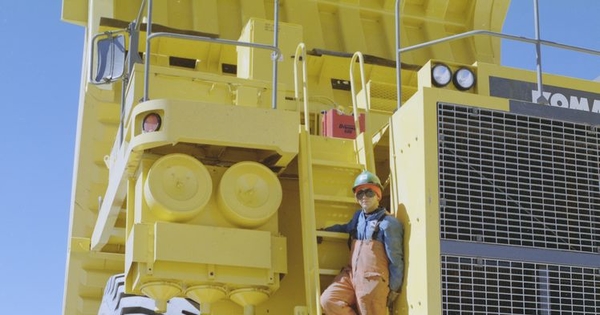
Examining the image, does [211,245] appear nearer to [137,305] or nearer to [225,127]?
[225,127]

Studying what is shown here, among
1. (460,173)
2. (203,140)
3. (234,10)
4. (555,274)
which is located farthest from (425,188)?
(234,10)

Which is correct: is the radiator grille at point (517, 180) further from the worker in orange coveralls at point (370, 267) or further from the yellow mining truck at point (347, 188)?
the worker in orange coveralls at point (370, 267)

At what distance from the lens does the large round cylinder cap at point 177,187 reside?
6129mm

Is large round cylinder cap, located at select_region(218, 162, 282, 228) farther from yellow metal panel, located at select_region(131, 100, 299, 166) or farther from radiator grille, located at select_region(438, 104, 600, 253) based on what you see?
radiator grille, located at select_region(438, 104, 600, 253)

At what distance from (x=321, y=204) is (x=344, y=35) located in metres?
3.57

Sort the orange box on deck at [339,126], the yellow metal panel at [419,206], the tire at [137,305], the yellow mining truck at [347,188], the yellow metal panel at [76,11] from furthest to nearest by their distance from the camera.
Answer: the yellow metal panel at [76,11] < the orange box on deck at [339,126] < the tire at [137,305] < the yellow mining truck at [347,188] < the yellow metal panel at [419,206]

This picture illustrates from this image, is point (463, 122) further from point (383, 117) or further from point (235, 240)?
point (383, 117)

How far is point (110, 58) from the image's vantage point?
283 inches

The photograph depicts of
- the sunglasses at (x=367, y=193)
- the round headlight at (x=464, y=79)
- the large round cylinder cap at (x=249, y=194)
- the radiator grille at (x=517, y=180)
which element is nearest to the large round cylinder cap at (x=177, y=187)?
the large round cylinder cap at (x=249, y=194)

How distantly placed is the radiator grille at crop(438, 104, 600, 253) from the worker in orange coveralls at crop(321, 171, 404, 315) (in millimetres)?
342

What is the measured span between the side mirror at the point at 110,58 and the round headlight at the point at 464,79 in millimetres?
2310

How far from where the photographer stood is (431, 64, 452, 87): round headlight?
243 inches

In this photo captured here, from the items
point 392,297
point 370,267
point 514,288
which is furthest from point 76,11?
point 514,288

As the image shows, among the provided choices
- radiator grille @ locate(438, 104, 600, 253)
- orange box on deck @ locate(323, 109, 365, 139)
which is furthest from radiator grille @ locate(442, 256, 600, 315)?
orange box on deck @ locate(323, 109, 365, 139)
